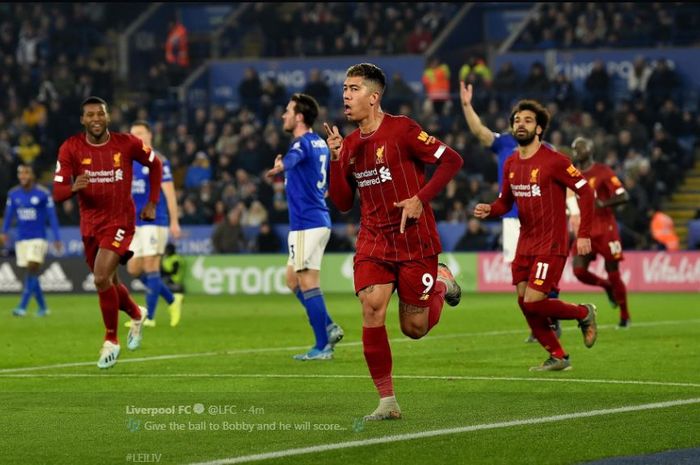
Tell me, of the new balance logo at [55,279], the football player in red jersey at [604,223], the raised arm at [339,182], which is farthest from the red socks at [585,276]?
the new balance logo at [55,279]

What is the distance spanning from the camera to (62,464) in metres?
7.85

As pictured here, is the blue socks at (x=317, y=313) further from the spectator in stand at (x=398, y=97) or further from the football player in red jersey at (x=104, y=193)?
the spectator in stand at (x=398, y=97)

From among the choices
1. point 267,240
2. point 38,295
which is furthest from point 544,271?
point 267,240

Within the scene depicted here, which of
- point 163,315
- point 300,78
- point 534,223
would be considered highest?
point 300,78

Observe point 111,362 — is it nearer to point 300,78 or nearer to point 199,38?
point 300,78

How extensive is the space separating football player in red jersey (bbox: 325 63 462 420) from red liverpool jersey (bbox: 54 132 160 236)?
4.30 metres

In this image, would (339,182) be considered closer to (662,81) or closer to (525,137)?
(525,137)

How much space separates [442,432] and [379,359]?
84 centimetres

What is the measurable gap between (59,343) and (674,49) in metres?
21.7

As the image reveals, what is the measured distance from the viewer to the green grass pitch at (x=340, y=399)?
27.0ft

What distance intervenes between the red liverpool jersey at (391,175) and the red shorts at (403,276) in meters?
0.05

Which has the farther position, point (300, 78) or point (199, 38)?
point (199, 38)

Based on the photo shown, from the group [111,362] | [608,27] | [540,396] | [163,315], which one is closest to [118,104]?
[608,27]

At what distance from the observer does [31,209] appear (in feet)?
79.7
